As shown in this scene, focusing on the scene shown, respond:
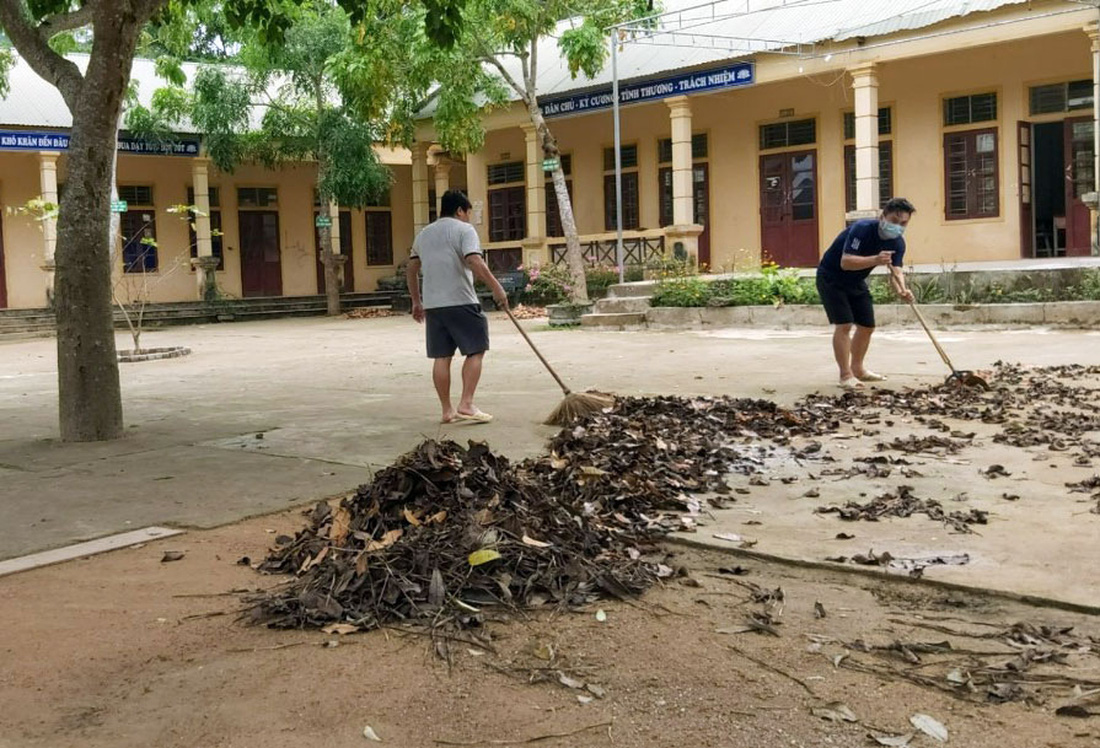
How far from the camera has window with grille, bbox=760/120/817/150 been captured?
21.4 metres

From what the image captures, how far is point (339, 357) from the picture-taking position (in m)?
14.0

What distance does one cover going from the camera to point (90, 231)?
23.4 feet

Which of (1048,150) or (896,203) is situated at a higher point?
(1048,150)

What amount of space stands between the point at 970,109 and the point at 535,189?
346 inches

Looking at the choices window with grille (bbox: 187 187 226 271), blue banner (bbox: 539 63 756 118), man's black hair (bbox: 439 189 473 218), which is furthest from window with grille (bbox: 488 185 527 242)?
man's black hair (bbox: 439 189 473 218)

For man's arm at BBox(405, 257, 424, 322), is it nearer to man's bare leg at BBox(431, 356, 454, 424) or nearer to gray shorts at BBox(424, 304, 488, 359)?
gray shorts at BBox(424, 304, 488, 359)

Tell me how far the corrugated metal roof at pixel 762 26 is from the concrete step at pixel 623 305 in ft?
13.8

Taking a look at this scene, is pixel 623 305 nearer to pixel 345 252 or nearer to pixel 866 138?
pixel 866 138

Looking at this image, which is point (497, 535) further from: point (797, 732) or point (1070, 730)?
point (1070, 730)

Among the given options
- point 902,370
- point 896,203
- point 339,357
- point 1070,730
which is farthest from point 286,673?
point 339,357

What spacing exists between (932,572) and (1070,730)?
1.22 meters

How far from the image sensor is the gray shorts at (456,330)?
760 cm

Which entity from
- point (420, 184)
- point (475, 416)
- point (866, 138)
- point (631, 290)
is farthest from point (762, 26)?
point (475, 416)

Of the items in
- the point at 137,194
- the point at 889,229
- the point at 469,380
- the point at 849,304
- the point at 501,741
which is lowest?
the point at 501,741
